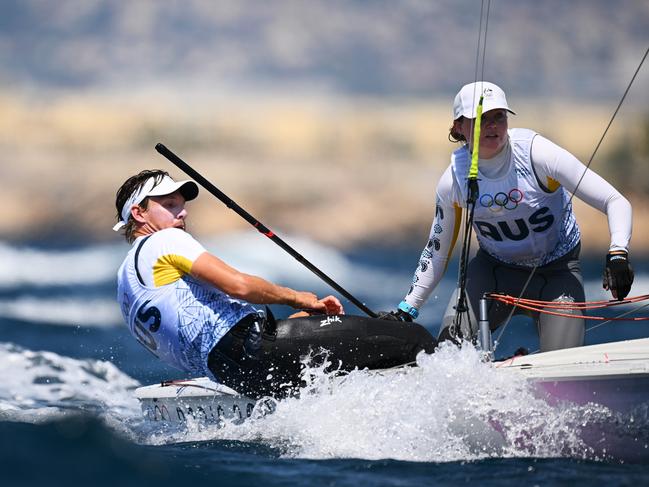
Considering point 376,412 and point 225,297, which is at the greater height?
point 225,297

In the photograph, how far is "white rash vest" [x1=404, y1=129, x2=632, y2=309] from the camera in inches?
150

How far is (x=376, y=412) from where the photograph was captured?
3299 mm

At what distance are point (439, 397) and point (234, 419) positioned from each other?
1072 mm

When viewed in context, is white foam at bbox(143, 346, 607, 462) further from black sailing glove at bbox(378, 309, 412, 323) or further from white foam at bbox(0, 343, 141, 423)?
white foam at bbox(0, 343, 141, 423)

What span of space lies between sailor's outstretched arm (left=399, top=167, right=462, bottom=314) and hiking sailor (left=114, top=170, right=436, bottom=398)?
0.67 meters

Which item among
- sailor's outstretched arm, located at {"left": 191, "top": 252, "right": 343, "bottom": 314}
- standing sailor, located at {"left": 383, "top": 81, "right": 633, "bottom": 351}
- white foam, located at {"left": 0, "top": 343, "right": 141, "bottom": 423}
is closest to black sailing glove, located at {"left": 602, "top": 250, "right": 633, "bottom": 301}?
standing sailor, located at {"left": 383, "top": 81, "right": 633, "bottom": 351}

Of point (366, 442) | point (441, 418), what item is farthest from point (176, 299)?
point (441, 418)

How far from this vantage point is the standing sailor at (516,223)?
12.5ft

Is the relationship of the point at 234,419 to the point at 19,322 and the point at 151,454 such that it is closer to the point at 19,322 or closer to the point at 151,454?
the point at 151,454

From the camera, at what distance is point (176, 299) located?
3385 millimetres

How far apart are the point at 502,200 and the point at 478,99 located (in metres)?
0.40

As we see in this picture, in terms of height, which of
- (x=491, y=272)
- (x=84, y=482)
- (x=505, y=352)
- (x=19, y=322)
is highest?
(x=19, y=322)

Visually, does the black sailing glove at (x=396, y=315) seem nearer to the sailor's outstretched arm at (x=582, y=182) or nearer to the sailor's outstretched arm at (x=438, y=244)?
the sailor's outstretched arm at (x=438, y=244)

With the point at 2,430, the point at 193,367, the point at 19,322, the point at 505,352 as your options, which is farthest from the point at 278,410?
the point at 19,322
